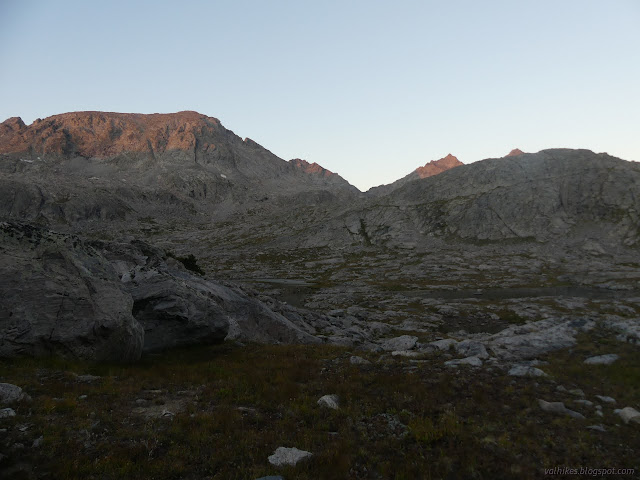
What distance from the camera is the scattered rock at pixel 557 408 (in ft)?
37.8

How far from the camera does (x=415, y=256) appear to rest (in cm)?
11988

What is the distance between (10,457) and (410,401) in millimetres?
11269

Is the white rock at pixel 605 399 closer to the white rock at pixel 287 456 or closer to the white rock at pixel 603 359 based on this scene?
the white rock at pixel 603 359

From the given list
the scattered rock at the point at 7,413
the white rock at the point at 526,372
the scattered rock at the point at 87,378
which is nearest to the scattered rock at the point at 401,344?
the white rock at the point at 526,372

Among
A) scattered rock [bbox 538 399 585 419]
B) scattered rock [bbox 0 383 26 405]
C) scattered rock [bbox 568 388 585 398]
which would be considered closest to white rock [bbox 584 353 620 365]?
scattered rock [bbox 568 388 585 398]

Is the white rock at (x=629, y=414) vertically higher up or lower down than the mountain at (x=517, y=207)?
lower down

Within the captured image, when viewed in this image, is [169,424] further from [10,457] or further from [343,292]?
[343,292]

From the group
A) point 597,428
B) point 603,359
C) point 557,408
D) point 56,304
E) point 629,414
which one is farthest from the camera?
point 603,359

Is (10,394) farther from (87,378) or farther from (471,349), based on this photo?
(471,349)

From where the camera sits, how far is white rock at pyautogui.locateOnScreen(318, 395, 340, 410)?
479 inches

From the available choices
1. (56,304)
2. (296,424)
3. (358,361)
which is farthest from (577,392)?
(56,304)

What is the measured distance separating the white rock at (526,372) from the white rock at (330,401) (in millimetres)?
8254

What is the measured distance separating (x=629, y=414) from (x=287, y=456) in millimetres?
10826

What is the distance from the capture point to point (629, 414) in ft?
36.8
